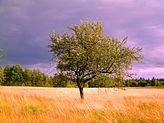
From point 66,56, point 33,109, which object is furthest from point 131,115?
point 66,56

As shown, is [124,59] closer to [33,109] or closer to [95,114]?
[33,109]

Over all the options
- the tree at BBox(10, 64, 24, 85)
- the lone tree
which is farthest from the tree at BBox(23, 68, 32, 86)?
the lone tree

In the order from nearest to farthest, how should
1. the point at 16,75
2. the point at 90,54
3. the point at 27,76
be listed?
the point at 90,54
the point at 16,75
the point at 27,76

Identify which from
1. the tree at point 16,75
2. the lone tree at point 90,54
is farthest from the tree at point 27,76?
the lone tree at point 90,54

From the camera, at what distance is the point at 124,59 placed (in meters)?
32.2

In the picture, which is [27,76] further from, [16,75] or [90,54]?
[90,54]

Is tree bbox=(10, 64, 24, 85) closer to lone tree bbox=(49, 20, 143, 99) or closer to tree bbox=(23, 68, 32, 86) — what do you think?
tree bbox=(23, 68, 32, 86)

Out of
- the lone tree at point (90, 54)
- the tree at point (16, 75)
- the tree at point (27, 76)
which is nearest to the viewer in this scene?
the lone tree at point (90, 54)

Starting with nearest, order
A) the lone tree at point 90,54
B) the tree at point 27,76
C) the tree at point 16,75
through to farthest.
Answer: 1. the lone tree at point 90,54
2. the tree at point 16,75
3. the tree at point 27,76

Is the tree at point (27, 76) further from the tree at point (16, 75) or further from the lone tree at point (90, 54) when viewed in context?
the lone tree at point (90, 54)

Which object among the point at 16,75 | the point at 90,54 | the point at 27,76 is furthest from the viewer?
the point at 27,76

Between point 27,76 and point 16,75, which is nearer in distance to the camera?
point 16,75

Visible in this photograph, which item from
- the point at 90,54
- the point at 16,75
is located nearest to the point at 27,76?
the point at 16,75

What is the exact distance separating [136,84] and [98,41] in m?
98.5
